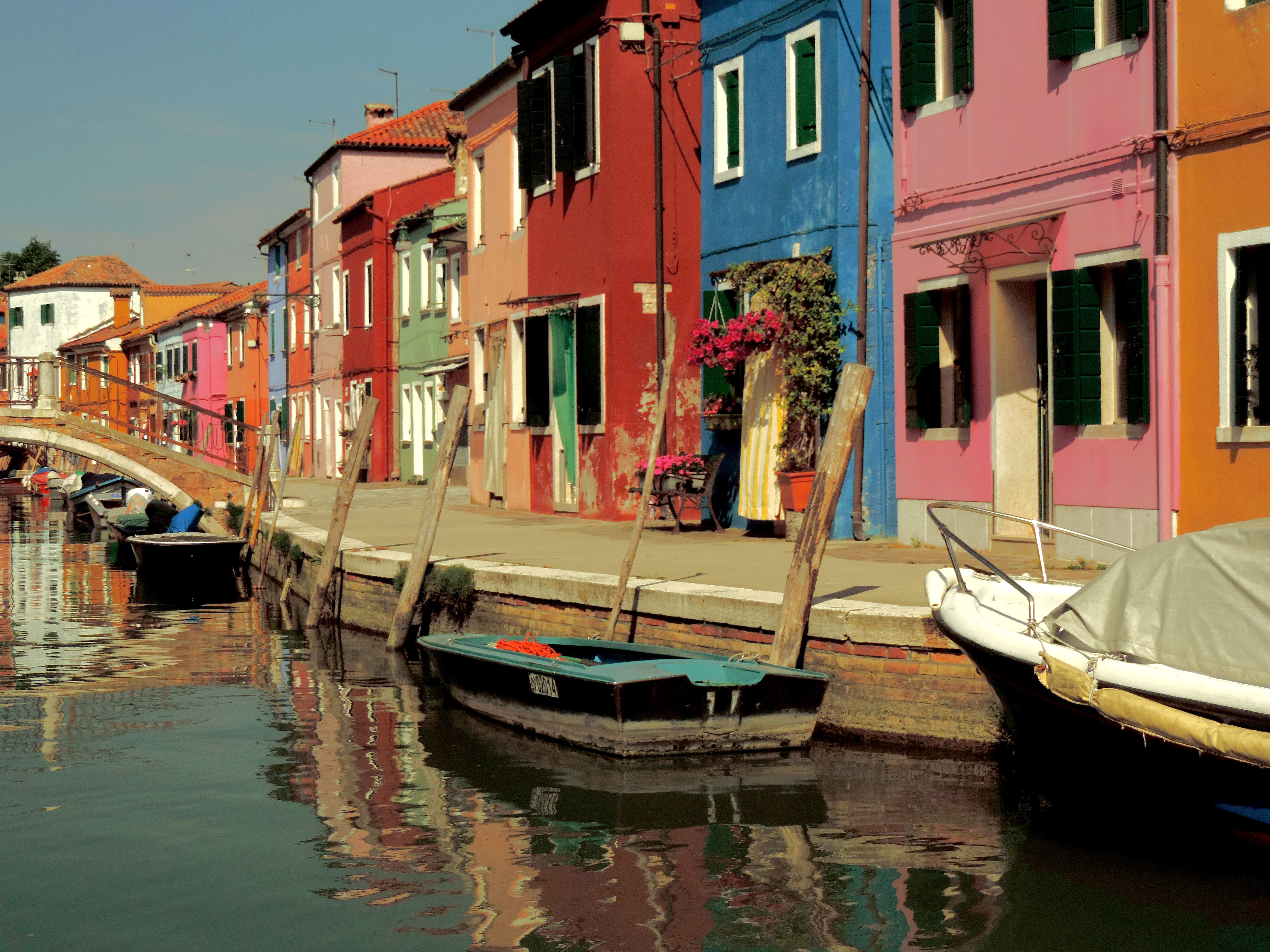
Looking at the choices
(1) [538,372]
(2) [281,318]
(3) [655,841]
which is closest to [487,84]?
(1) [538,372]

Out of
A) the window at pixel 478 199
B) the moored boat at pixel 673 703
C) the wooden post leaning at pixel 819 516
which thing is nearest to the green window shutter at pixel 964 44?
the wooden post leaning at pixel 819 516

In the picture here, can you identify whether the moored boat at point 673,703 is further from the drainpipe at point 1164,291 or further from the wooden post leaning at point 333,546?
the wooden post leaning at point 333,546

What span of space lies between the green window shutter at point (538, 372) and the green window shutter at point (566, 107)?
229 cm

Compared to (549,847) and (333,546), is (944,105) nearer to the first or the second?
(333,546)

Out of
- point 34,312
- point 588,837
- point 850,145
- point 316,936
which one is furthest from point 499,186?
point 34,312

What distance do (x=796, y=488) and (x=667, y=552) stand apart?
1.45m

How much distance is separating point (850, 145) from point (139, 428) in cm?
1812

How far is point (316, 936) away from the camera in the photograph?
6.22 metres

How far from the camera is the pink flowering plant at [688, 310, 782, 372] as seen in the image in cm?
1532

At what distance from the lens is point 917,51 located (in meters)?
13.8

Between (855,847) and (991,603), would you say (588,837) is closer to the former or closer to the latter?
(855,847)

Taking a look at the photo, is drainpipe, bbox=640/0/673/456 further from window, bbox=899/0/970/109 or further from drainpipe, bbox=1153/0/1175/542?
drainpipe, bbox=1153/0/1175/542

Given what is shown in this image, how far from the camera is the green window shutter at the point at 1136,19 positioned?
11.3 metres

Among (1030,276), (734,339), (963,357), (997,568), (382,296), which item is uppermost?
(382,296)
